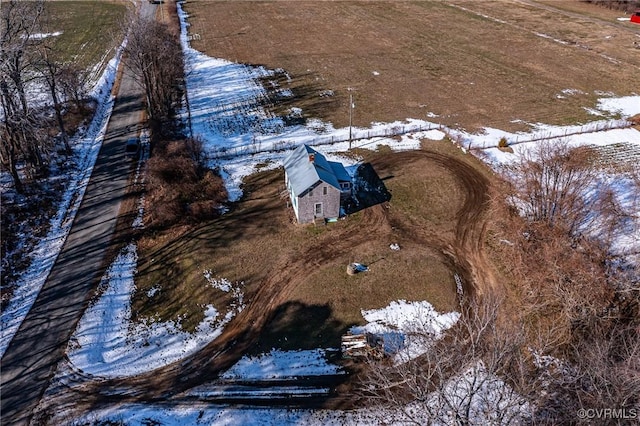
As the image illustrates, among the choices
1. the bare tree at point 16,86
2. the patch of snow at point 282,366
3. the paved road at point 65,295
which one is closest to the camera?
the paved road at point 65,295

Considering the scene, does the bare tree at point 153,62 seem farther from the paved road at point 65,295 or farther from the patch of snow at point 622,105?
the patch of snow at point 622,105

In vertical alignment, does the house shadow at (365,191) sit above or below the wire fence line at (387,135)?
below

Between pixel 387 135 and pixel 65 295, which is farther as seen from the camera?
pixel 387 135

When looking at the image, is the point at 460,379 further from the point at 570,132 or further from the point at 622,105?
the point at 622,105

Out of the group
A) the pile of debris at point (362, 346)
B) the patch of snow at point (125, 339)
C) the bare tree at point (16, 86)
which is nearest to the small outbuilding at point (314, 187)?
the patch of snow at point (125, 339)

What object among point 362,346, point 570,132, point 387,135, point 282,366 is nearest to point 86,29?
point 387,135

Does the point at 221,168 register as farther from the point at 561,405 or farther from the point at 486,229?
the point at 561,405
